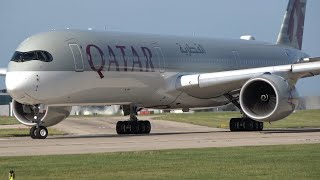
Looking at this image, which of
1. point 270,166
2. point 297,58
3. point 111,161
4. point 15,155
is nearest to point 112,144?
point 15,155

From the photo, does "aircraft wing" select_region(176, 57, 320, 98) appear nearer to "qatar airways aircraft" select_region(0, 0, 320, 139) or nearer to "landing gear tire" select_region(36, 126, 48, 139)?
"qatar airways aircraft" select_region(0, 0, 320, 139)

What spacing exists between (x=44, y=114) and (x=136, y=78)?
170 inches

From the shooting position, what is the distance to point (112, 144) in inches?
1117

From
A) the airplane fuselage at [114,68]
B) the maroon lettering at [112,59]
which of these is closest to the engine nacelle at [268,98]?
the airplane fuselage at [114,68]

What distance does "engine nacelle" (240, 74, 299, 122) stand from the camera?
116 feet

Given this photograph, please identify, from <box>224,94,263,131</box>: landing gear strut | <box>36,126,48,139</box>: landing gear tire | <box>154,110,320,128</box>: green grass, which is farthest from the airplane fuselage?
<box>154,110,320,128</box>: green grass

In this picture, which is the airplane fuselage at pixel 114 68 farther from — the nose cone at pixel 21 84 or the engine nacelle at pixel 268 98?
the engine nacelle at pixel 268 98

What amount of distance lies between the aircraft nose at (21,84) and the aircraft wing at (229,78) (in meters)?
8.36

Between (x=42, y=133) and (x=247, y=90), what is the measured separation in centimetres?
918

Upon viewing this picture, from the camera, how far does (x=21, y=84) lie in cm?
3353

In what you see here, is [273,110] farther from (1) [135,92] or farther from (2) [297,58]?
(2) [297,58]

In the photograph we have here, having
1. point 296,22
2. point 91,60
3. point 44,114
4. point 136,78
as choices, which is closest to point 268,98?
point 136,78

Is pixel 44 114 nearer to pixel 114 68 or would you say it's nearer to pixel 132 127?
pixel 114 68

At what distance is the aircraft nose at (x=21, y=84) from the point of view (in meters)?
33.6
